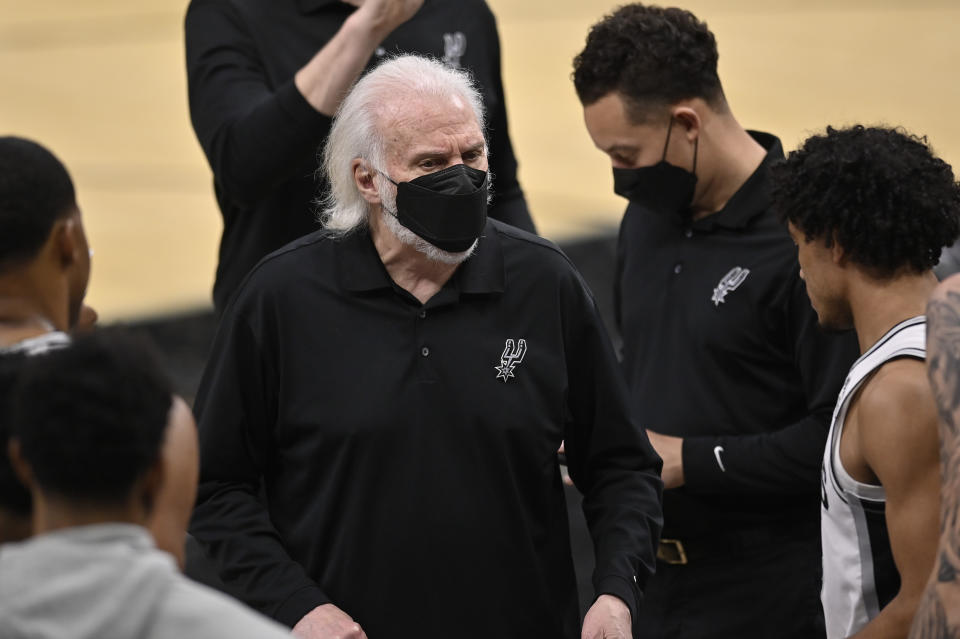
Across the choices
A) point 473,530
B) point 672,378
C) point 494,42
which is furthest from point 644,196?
point 473,530

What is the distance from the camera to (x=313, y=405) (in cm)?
213

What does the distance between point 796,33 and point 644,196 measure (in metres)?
8.13

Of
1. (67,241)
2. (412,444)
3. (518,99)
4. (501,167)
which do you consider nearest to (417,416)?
(412,444)

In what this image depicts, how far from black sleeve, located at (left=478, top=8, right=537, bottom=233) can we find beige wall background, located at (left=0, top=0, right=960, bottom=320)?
2.67 m

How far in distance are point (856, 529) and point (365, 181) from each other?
0.91 metres

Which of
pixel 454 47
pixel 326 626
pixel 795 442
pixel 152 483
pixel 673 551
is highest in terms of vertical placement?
pixel 454 47

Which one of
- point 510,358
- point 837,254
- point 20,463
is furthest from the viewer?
point 510,358

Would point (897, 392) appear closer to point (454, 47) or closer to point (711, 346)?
point (711, 346)

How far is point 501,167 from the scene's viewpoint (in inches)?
118

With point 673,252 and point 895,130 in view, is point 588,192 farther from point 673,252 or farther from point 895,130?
point 895,130

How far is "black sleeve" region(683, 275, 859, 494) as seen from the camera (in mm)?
2434

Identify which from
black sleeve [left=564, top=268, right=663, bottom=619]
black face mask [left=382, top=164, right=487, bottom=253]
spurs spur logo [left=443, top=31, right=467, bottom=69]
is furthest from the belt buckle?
spurs spur logo [left=443, top=31, right=467, bottom=69]

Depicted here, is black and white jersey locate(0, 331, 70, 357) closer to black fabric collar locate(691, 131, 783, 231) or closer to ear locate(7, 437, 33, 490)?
ear locate(7, 437, 33, 490)

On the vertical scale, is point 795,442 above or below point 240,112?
below
